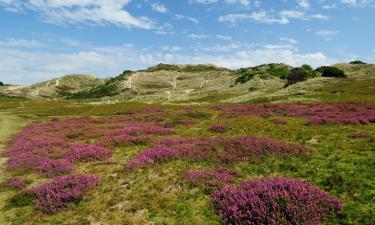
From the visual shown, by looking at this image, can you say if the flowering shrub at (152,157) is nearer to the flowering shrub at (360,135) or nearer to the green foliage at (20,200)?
the green foliage at (20,200)

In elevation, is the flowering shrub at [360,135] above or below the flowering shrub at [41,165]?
above

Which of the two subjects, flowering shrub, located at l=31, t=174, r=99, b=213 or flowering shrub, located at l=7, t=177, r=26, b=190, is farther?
flowering shrub, located at l=7, t=177, r=26, b=190

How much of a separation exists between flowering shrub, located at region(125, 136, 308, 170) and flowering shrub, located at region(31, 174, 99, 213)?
2.90m

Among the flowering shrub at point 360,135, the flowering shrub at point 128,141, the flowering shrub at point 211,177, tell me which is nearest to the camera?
the flowering shrub at point 211,177

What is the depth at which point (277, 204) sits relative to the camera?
38.3 ft

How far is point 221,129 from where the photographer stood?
105 feet

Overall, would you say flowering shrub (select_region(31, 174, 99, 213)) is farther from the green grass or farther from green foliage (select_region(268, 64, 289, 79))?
green foliage (select_region(268, 64, 289, 79))

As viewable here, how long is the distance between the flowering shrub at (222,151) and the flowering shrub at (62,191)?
2.90 m

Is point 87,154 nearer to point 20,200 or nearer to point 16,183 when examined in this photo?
point 16,183

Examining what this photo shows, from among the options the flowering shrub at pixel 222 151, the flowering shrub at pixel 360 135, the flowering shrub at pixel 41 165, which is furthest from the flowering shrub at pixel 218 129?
the flowering shrub at pixel 41 165

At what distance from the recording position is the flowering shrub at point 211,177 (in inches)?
598

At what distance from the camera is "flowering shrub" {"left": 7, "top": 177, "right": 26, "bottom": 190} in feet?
57.1

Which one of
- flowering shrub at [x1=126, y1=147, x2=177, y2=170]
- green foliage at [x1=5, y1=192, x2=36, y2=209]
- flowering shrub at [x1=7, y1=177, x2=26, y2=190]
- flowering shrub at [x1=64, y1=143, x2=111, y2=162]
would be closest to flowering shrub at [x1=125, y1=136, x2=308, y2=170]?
flowering shrub at [x1=126, y1=147, x2=177, y2=170]

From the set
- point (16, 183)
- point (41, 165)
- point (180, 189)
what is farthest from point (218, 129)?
point (16, 183)
